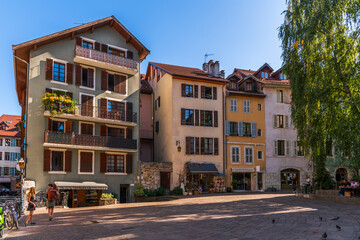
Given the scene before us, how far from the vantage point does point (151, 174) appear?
3103cm

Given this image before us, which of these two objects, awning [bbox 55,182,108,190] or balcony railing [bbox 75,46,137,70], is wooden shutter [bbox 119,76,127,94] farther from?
awning [bbox 55,182,108,190]

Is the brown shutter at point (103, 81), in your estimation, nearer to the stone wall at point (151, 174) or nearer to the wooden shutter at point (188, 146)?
the stone wall at point (151, 174)

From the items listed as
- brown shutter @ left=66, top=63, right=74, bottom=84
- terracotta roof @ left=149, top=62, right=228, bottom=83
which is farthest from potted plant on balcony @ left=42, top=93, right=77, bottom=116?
terracotta roof @ left=149, top=62, right=228, bottom=83

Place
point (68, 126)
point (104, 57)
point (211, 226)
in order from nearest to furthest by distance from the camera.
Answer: point (211, 226), point (68, 126), point (104, 57)

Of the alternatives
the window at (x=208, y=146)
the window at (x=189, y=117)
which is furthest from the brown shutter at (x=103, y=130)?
the window at (x=208, y=146)

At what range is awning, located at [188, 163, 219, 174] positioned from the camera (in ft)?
106

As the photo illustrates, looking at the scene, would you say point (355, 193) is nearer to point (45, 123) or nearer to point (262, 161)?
point (262, 161)

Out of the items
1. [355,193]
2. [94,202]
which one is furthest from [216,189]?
[355,193]

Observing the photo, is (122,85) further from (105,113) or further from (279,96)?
(279,96)

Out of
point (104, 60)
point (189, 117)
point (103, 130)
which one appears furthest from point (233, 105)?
point (104, 60)

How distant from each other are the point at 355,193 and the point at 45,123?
21381 millimetres

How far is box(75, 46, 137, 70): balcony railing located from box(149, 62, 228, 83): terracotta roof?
428cm

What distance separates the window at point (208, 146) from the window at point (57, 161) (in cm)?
1312

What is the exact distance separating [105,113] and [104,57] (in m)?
4.52
